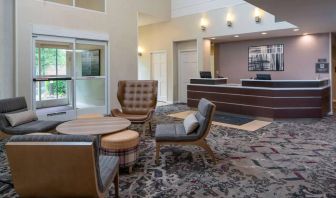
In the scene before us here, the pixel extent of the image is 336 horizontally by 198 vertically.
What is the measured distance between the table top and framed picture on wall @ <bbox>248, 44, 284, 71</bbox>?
681 centimetres

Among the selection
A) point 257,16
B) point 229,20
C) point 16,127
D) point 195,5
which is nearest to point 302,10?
point 257,16

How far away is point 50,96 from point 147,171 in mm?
4637

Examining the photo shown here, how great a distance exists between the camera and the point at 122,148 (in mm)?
3316

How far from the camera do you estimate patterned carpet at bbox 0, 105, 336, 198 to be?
2.85m

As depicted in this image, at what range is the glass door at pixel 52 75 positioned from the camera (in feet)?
21.4

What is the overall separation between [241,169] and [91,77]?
18.1ft

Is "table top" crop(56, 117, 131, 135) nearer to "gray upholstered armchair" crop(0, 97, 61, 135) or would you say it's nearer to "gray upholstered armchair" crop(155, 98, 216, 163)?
"gray upholstered armchair" crop(0, 97, 61, 135)

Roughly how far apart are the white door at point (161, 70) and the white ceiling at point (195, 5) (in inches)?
68.0

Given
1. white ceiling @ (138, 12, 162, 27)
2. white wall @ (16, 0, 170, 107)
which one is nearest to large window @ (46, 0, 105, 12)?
white wall @ (16, 0, 170, 107)

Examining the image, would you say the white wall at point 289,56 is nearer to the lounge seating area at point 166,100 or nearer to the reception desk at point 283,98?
the lounge seating area at point 166,100

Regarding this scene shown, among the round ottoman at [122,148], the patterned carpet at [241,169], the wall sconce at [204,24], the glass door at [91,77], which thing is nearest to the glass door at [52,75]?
the glass door at [91,77]

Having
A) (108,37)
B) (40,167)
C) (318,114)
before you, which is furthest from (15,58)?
(318,114)

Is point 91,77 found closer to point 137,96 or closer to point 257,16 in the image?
point 137,96

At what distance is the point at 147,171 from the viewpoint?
11.2ft
